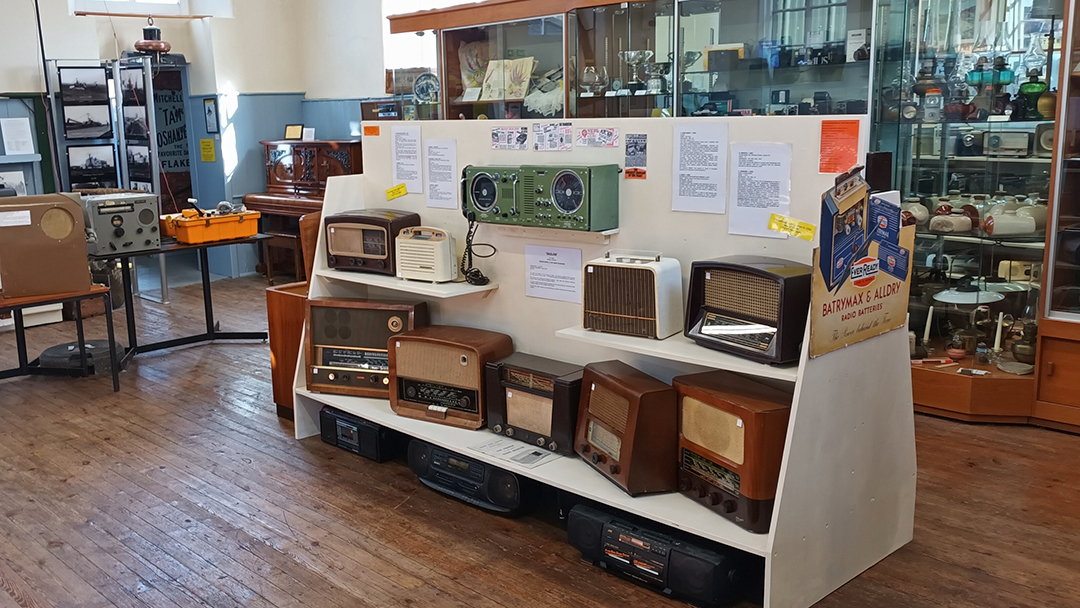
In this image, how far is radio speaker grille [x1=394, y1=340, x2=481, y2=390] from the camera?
349 cm

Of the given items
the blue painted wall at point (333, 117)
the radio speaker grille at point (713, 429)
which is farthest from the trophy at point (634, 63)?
the blue painted wall at point (333, 117)

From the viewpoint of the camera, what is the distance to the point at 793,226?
277 cm

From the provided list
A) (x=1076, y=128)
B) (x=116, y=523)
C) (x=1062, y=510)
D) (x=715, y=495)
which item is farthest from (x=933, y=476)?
(x=116, y=523)

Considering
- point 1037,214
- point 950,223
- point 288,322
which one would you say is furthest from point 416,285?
point 1037,214

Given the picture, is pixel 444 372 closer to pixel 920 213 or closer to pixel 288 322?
pixel 288 322

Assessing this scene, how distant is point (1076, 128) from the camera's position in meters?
4.01

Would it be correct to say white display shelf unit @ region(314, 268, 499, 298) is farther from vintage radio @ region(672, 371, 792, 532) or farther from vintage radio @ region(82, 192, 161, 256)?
vintage radio @ region(82, 192, 161, 256)

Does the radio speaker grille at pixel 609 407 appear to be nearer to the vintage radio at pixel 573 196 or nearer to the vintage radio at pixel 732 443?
the vintage radio at pixel 732 443

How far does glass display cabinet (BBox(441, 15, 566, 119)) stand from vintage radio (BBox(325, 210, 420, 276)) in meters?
1.93

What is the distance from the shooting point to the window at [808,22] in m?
4.56

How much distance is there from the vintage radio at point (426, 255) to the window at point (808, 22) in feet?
7.34

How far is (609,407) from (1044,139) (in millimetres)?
2622

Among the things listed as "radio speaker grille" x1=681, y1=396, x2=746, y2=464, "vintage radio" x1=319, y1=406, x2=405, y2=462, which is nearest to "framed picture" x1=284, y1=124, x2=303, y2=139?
"vintage radio" x1=319, y1=406, x2=405, y2=462

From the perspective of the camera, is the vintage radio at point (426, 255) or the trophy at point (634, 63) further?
the trophy at point (634, 63)
